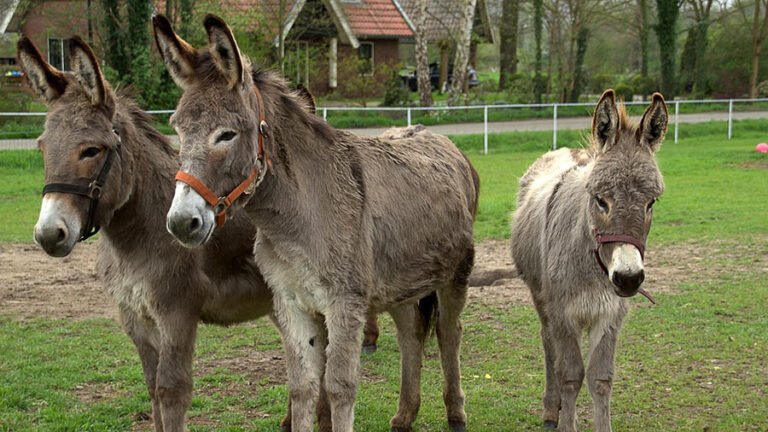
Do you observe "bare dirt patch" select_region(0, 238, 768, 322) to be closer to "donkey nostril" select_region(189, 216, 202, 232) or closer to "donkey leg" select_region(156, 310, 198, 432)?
"donkey leg" select_region(156, 310, 198, 432)

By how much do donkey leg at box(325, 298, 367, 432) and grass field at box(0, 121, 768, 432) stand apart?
138cm

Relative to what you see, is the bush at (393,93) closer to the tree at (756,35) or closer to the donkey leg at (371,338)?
the tree at (756,35)

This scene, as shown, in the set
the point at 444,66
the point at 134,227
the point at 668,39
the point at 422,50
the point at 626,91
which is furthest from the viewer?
the point at 444,66

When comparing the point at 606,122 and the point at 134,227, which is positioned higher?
the point at 606,122

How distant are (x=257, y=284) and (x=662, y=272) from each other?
5.59m

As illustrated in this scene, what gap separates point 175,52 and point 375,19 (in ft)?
101

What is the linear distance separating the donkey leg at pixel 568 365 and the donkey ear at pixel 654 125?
1123 mm

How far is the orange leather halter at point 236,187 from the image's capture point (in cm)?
305

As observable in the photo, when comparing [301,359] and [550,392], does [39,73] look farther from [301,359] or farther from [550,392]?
[550,392]

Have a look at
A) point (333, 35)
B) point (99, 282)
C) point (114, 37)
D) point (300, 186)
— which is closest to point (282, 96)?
point (300, 186)

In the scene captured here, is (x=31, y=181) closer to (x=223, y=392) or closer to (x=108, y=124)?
(x=223, y=392)

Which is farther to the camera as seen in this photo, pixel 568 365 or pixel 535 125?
pixel 535 125

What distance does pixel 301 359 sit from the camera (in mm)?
3625

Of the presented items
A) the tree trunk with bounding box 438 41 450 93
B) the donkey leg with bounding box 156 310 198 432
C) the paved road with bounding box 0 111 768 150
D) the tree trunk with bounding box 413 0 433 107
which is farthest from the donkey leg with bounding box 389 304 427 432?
the tree trunk with bounding box 438 41 450 93
